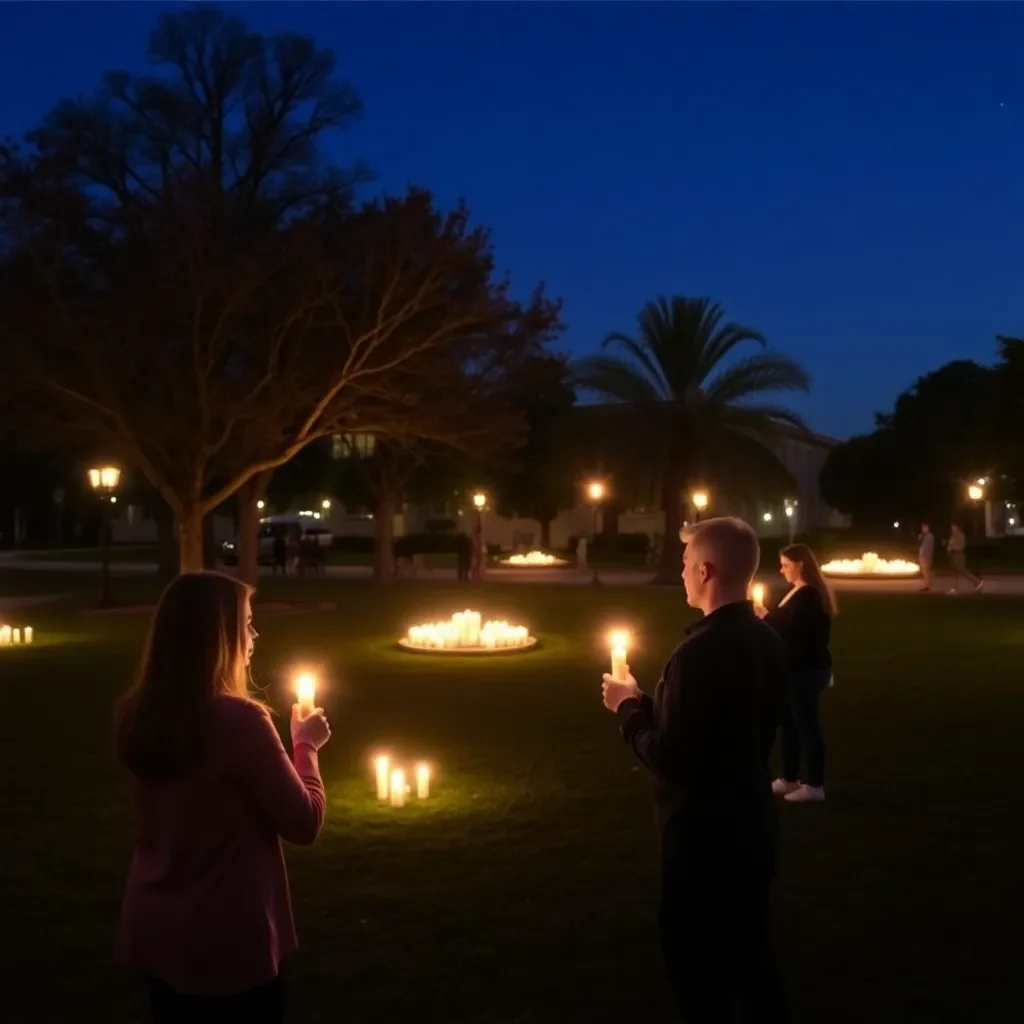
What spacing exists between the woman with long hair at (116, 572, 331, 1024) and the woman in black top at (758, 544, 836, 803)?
5.42 metres

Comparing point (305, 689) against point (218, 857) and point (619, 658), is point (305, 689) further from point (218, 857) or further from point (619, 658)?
point (218, 857)

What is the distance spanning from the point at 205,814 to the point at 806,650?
19.5 feet

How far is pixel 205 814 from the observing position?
3.04 m

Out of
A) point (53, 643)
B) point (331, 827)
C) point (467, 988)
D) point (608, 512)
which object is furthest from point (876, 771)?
point (608, 512)

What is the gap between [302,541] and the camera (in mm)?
41875

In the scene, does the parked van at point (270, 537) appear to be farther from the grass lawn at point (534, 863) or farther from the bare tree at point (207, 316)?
the grass lawn at point (534, 863)

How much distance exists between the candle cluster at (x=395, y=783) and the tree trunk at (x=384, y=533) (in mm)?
28534

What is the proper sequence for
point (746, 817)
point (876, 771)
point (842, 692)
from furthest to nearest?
1. point (842, 692)
2. point (876, 771)
3. point (746, 817)

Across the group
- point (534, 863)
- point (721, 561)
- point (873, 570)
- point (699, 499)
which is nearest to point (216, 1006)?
point (721, 561)

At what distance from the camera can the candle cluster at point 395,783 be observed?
8.93 meters

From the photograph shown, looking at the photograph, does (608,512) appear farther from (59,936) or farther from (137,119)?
(59,936)

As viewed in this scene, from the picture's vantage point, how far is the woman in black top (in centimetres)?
834

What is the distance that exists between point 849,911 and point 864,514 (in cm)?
6527

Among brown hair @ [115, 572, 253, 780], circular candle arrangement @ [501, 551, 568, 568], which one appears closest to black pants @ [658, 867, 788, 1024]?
brown hair @ [115, 572, 253, 780]
